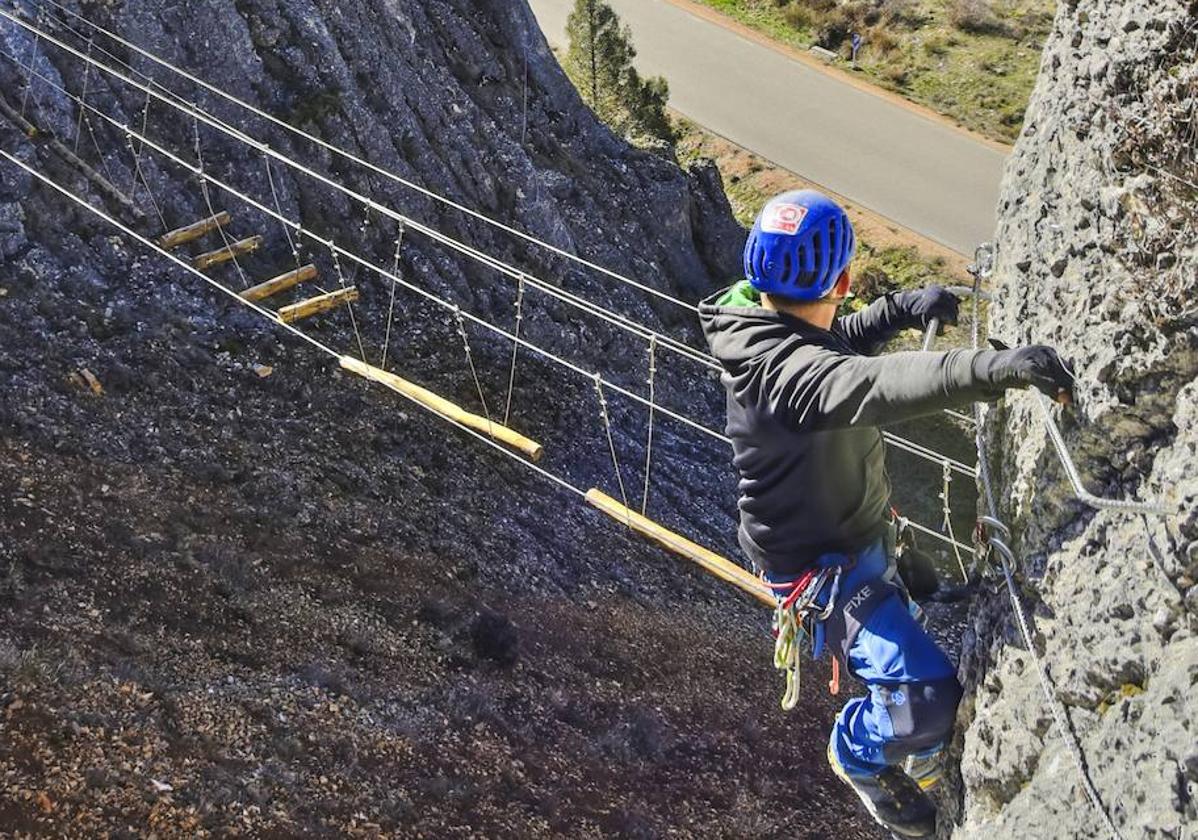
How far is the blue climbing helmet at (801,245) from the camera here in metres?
3.42

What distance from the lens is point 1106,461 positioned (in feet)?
9.96

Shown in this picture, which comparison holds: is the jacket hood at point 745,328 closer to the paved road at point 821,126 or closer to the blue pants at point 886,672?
the blue pants at point 886,672

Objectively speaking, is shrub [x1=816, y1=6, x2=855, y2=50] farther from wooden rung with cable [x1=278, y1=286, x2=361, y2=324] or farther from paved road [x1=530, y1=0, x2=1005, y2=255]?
wooden rung with cable [x1=278, y1=286, x2=361, y2=324]

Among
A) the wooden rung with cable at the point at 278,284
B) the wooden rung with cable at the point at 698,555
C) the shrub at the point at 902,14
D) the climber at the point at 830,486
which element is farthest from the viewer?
the shrub at the point at 902,14

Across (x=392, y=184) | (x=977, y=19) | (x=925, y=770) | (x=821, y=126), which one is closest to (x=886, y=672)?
(x=925, y=770)

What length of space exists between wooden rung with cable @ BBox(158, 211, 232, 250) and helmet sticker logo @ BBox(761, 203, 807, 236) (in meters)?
8.88

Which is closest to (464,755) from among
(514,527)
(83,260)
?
(514,527)

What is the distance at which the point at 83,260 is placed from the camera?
1048 centimetres

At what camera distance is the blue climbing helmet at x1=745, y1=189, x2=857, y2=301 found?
3418 mm

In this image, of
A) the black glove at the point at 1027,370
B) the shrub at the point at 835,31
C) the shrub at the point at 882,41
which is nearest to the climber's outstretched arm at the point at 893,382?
the black glove at the point at 1027,370

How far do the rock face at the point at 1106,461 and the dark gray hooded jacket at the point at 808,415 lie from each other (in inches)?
18.2

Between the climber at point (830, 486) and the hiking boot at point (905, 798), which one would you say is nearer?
the climber at point (830, 486)

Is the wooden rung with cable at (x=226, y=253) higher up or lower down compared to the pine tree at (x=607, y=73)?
lower down

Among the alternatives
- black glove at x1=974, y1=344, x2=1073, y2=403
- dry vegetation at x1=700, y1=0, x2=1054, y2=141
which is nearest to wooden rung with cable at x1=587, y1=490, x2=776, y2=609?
black glove at x1=974, y1=344, x2=1073, y2=403
